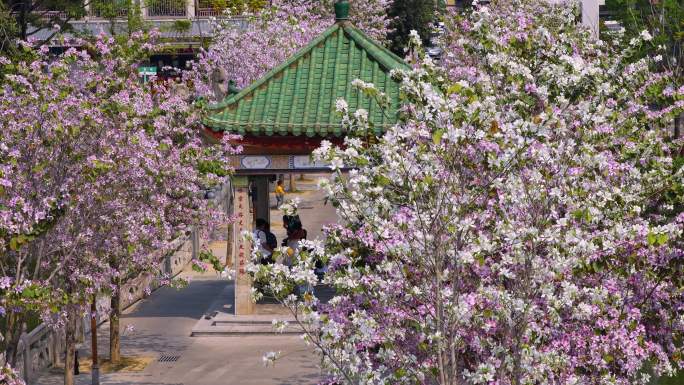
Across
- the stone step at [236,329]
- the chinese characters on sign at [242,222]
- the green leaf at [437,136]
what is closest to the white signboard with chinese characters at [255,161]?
the chinese characters on sign at [242,222]

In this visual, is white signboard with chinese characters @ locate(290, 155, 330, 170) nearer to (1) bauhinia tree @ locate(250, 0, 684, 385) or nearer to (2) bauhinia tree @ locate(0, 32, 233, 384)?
(2) bauhinia tree @ locate(0, 32, 233, 384)

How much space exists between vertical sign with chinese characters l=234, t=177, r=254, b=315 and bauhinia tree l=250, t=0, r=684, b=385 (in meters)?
14.6

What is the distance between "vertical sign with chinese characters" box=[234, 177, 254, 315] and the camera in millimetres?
28062

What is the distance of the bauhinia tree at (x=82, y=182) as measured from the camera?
15992 mm

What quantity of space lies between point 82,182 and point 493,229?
719cm

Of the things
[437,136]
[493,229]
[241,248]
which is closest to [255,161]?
[241,248]

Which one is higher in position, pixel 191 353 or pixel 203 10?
pixel 203 10

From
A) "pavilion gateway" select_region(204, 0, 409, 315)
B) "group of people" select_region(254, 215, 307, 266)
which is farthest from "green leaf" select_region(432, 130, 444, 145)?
"group of people" select_region(254, 215, 307, 266)

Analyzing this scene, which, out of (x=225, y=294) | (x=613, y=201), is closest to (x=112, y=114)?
(x=613, y=201)

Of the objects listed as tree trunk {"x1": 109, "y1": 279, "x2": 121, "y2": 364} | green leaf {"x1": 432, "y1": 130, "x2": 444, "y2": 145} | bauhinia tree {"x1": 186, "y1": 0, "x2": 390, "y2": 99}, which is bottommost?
tree trunk {"x1": 109, "y1": 279, "x2": 121, "y2": 364}

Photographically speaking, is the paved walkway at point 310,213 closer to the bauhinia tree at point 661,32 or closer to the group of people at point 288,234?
the group of people at point 288,234

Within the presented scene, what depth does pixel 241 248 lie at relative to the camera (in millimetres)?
28281

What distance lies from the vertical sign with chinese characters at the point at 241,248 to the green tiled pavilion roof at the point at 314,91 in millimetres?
1660

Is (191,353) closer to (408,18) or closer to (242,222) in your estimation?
(242,222)
